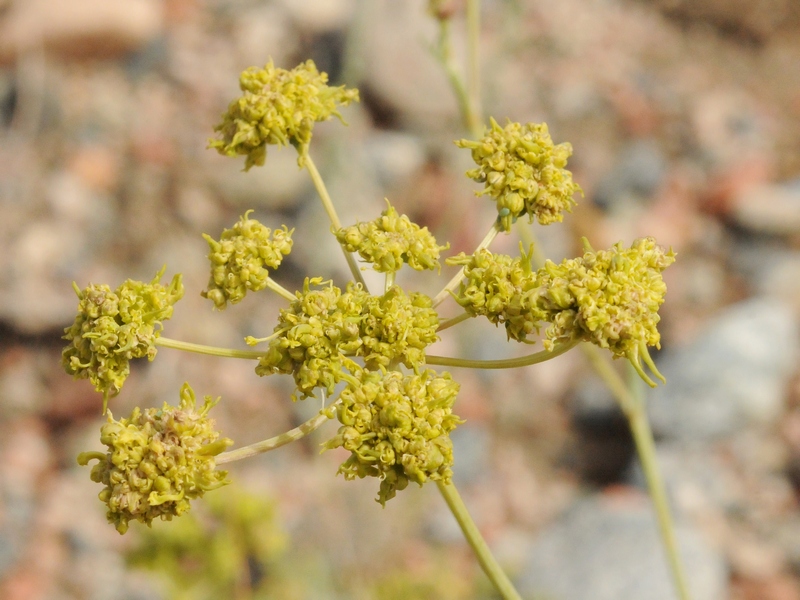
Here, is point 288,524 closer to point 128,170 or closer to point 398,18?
point 128,170

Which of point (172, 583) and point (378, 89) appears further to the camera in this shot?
point (378, 89)

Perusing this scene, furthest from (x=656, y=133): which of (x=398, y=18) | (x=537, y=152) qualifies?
(x=537, y=152)

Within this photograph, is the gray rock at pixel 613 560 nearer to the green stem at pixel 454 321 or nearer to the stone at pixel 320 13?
the green stem at pixel 454 321

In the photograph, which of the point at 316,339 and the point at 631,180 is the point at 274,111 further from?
the point at 631,180

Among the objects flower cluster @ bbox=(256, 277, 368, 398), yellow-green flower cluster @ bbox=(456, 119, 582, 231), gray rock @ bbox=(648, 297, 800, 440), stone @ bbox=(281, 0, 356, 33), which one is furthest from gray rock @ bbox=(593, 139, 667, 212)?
flower cluster @ bbox=(256, 277, 368, 398)

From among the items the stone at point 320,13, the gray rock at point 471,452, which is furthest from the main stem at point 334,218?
the stone at point 320,13

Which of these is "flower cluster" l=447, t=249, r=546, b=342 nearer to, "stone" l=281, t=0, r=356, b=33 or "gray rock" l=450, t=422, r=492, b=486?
"gray rock" l=450, t=422, r=492, b=486
